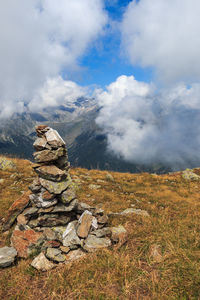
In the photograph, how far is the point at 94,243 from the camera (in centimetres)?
778

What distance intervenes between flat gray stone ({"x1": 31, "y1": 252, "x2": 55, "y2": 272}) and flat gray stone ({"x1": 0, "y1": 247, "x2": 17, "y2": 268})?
1186mm

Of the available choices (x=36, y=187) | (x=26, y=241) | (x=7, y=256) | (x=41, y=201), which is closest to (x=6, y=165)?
(x=36, y=187)

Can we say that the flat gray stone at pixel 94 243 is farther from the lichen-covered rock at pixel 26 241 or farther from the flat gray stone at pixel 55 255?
the lichen-covered rock at pixel 26 241

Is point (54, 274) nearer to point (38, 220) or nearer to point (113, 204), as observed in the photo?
point (38, 220)

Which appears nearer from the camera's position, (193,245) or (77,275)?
(77,275)

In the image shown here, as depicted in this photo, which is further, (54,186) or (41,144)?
(41,144)

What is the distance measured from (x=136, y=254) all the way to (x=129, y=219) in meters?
3.68

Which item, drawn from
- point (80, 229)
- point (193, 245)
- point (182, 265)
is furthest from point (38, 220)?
point (193, 245)

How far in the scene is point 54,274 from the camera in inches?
241

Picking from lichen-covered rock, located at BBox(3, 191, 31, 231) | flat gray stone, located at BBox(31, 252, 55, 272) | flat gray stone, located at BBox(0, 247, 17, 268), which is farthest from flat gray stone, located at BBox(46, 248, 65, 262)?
lichen-covered rock, located at BBox(3, 191, 31, 231)

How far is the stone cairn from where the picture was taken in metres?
7.40

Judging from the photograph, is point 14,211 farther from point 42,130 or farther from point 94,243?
point 94,243

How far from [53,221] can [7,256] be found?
2624 mm

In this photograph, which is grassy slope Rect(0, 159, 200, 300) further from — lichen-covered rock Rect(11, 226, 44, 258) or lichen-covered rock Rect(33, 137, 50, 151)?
lichen-covered rock Rect(33, 137, 50, 151)
